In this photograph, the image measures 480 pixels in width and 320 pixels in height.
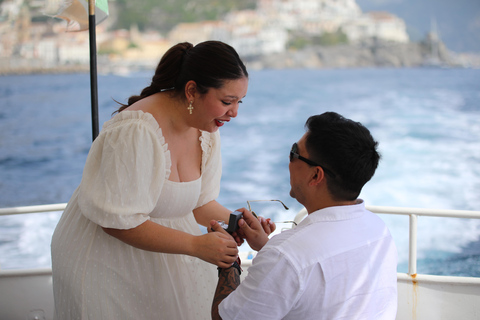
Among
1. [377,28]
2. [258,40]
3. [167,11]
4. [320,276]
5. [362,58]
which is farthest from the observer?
[362,58]

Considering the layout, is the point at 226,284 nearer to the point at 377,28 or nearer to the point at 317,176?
the point at 317,176

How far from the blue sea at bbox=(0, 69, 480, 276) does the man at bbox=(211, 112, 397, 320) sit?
1114 cm

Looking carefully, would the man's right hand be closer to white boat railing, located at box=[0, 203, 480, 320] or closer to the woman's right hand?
the woman's right hand

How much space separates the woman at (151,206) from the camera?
125 cm

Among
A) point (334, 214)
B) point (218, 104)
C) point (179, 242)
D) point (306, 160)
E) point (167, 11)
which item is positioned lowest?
point (179, 242)

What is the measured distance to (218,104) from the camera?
1367 millimetres

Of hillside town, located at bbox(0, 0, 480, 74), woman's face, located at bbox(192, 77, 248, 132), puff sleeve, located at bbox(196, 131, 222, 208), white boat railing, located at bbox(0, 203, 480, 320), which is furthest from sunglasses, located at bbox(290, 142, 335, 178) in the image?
hillside town, located at bbox(0, 0, 480, 74)

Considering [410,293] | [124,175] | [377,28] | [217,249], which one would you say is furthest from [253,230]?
[377,28]

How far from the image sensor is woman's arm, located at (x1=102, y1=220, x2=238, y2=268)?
128 centimetres

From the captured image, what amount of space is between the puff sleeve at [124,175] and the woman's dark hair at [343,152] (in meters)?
0.42

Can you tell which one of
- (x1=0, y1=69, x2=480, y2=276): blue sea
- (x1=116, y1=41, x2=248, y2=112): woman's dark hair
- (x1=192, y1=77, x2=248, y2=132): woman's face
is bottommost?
(x1=0, y1=69, x2=480, y2=276): blue sea

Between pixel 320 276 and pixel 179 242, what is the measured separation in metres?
0.43

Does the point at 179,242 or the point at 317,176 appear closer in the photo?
the point at 317,176

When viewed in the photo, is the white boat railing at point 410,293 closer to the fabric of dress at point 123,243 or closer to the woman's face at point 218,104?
the fabric of dress at point 123,243
